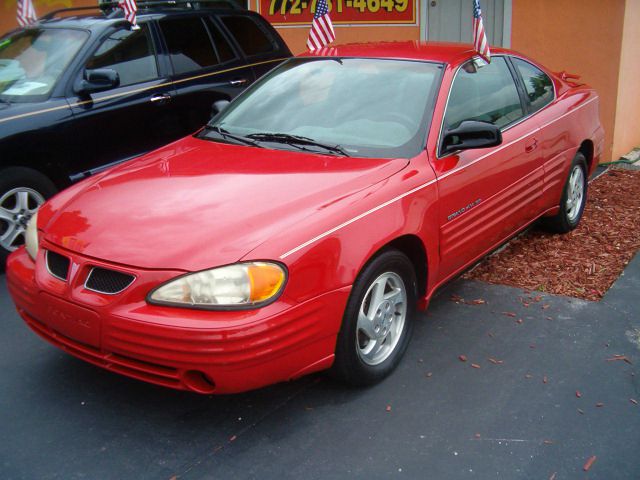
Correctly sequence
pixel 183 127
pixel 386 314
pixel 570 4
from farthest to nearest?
pixel 570 4 → pixel 183 127 → pixel 386 314

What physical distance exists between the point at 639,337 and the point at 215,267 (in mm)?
2670

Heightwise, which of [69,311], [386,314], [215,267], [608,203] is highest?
[215,267]

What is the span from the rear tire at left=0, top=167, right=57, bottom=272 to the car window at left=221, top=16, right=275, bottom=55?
267cm

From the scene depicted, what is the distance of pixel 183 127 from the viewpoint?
6570mm

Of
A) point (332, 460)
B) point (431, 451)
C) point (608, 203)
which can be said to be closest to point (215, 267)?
point (332, 460)

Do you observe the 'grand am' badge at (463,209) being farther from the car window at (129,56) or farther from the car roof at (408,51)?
the car window at (129,56)

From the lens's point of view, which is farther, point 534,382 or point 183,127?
point 183,127

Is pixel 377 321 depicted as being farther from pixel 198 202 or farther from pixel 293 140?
pixel 293 140

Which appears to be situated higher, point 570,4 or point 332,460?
point 570,4

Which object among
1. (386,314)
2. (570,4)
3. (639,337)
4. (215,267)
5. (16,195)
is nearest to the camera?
(215,267)

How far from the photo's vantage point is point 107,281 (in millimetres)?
3227

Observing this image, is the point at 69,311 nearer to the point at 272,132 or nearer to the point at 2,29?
the point at 272,132

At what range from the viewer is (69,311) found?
3281 millimetres

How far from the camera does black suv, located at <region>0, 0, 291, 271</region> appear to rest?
17.8 ft
